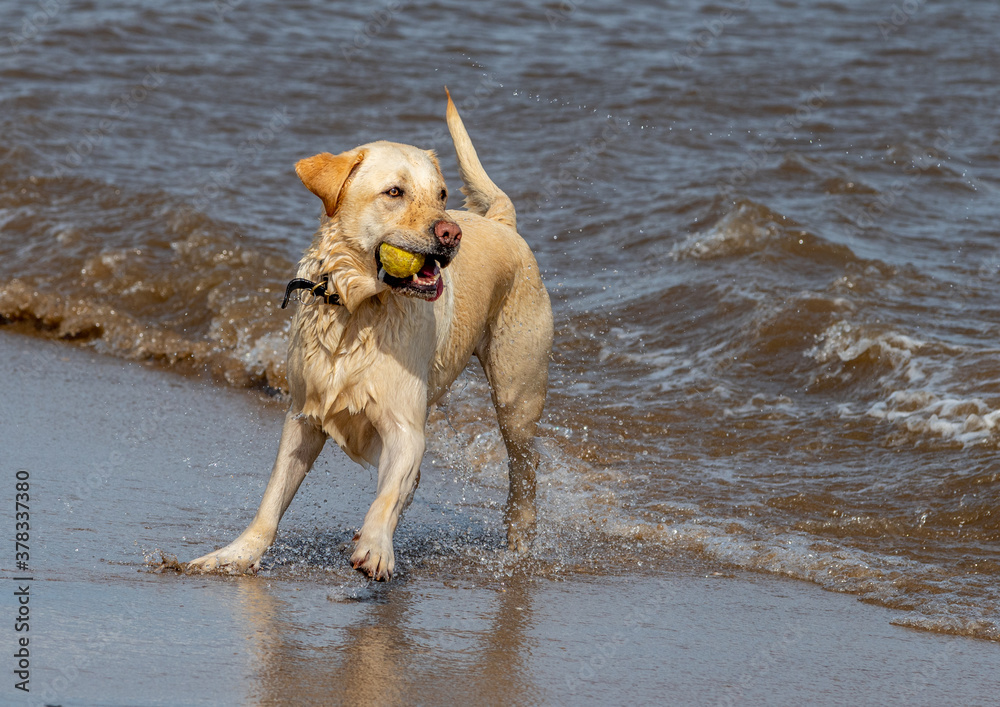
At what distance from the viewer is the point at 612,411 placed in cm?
750

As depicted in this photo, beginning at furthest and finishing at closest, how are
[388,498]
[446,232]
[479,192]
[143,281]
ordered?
1. [143,281]
2. [479,192]
3. [388,498]
4. [446,232]

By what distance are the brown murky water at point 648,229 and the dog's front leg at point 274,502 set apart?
1.04 feet

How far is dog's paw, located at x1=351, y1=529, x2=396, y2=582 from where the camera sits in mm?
4074

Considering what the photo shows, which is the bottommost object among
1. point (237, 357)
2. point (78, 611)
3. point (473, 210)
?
point (237, 357)

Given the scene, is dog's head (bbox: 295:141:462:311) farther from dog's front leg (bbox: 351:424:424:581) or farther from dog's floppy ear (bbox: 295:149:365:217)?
dog's front leg (bbox: 351:424:424:581)

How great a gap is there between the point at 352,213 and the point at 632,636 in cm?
182

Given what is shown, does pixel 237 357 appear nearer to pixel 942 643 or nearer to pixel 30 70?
pixel 942 643

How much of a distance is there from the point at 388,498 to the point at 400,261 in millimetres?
851

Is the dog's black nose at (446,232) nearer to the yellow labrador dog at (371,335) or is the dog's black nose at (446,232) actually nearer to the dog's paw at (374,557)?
the yellow labrador dog at (371,335)

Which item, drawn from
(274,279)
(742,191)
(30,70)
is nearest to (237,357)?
(274,279)

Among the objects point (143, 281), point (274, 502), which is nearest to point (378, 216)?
point (274, 502)

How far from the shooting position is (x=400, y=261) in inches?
167

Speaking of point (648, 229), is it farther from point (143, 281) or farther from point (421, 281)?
point (421, 281)

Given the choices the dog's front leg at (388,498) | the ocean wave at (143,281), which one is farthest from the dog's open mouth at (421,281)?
the ocean wave at (143,281)
